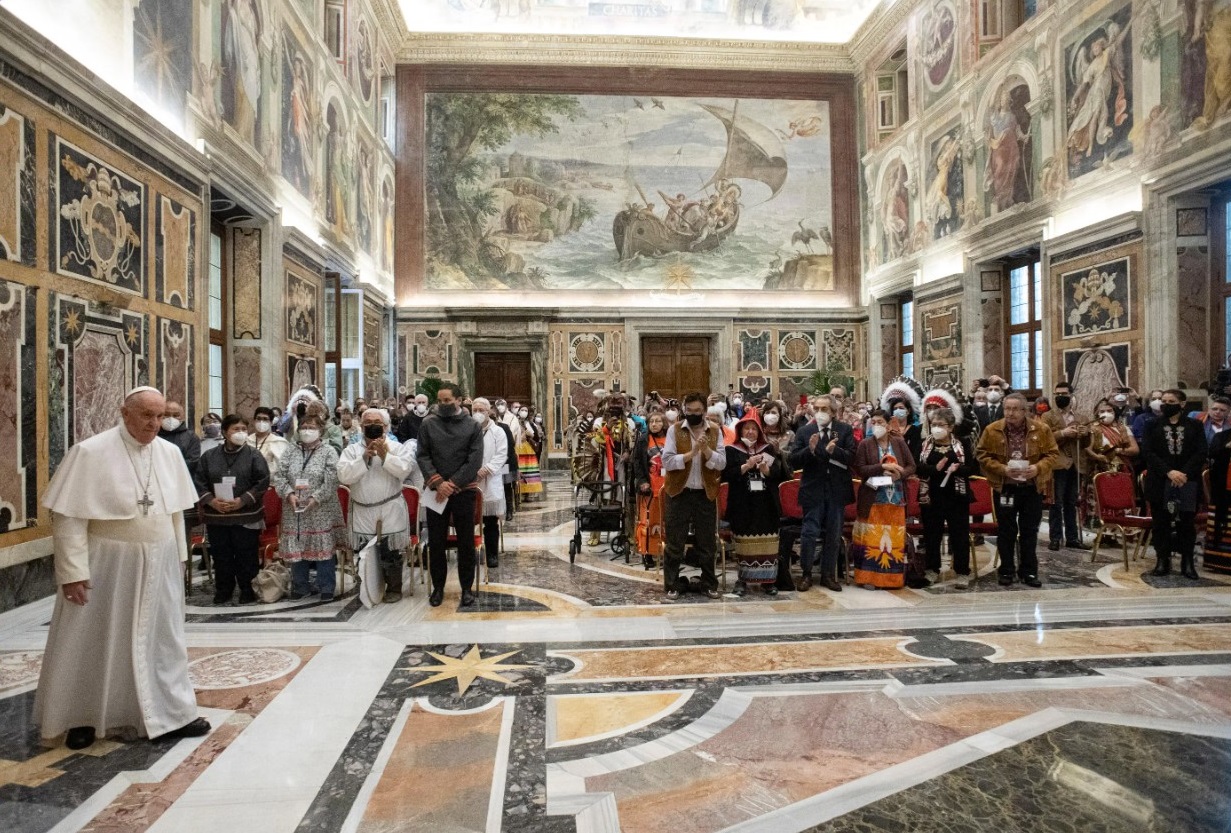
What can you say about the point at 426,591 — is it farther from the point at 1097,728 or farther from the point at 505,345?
the point at 505,345

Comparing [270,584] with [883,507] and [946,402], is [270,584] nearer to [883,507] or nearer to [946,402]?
[883,507]

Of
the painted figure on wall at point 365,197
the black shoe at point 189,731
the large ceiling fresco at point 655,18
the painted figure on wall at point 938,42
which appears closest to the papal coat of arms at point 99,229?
the black shoe at point 189,731

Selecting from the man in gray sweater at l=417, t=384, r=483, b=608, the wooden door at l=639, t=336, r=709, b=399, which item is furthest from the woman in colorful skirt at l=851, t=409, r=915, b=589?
the wooden door at l=639, t=336, r=709, b=399

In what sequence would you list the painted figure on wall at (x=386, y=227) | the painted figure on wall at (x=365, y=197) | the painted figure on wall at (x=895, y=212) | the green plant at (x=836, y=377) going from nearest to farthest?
1. the painted figure on wall at (x=365, y=197)
2. the painted figure on wall at (x=895, y=212)
3. the painted figure on wall at (x=386, y=227)
4. the green plant at (x=836, y=377)

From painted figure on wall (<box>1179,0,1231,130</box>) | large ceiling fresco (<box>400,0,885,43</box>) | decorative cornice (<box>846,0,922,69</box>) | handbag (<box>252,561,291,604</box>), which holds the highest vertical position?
large ceiling fresco (<box>400,0,885,43</box>)

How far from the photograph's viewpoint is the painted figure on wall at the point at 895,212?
1738cm

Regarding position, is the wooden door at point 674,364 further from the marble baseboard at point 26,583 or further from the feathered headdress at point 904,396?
the marble baseboard at point 26,583

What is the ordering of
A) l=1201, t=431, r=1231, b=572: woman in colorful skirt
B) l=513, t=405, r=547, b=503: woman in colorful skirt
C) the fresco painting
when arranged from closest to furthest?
l=1201, t=431, r=1231, b=572: woman in colorful skirt, l=513, t=405, r=547, b=503: woman in colorful skirt, the fresco painting

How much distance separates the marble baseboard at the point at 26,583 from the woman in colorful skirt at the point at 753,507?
18.6 feet

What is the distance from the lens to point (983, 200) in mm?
14109

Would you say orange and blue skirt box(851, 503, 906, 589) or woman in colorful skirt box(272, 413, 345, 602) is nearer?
woman in colorful skirt box(272, 413, 345, 602)

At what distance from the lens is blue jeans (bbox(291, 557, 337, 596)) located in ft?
20.5

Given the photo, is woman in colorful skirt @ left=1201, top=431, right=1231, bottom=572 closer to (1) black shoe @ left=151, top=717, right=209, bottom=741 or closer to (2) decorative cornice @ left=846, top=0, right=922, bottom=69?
(1) black shoe @ left=151, top=717, right=209, bottom=741

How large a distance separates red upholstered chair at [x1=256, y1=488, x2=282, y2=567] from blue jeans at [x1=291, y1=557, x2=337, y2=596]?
385 millimetres
